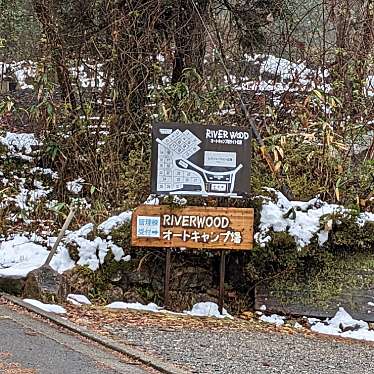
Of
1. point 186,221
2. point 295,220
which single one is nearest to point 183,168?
point 186,221

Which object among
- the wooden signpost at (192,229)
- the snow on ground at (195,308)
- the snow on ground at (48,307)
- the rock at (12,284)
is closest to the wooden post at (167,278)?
the wooden signpost at (192,229)

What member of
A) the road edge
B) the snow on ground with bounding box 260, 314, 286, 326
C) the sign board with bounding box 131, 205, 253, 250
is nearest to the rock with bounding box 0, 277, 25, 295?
the road edge

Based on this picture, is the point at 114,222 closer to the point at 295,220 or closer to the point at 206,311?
the point at 206,311

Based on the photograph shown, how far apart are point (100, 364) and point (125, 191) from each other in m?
5.55

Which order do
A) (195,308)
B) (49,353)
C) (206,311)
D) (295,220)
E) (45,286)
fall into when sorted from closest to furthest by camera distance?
(49,353)
(45,286)
(206,311)
(195,308)
(295,220)

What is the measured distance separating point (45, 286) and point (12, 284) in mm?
411

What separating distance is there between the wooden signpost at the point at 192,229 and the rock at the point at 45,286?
1014 millimetres

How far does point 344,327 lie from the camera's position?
25.8 feet

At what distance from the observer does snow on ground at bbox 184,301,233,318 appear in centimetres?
805

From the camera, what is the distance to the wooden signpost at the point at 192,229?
26.5ft

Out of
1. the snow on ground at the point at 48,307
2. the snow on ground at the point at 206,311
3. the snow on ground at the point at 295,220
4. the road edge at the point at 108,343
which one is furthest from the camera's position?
the snow on ground at the point at 295,220

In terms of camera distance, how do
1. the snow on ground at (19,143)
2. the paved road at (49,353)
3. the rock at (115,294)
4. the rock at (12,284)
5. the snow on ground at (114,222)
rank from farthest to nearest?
the snow on ground at (19,143)
the snow on ground at (114,222)
the rock at (115,294)
the rock at (12,284)
the paved road at (49,353)

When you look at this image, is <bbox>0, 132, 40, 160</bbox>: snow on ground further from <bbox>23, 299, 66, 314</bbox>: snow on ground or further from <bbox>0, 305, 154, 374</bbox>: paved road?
<bbox>0, 305, 154, 374</bbox>: paved road

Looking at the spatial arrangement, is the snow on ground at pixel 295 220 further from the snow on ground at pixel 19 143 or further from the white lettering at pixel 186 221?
the snow on ground at pixel 19 143
